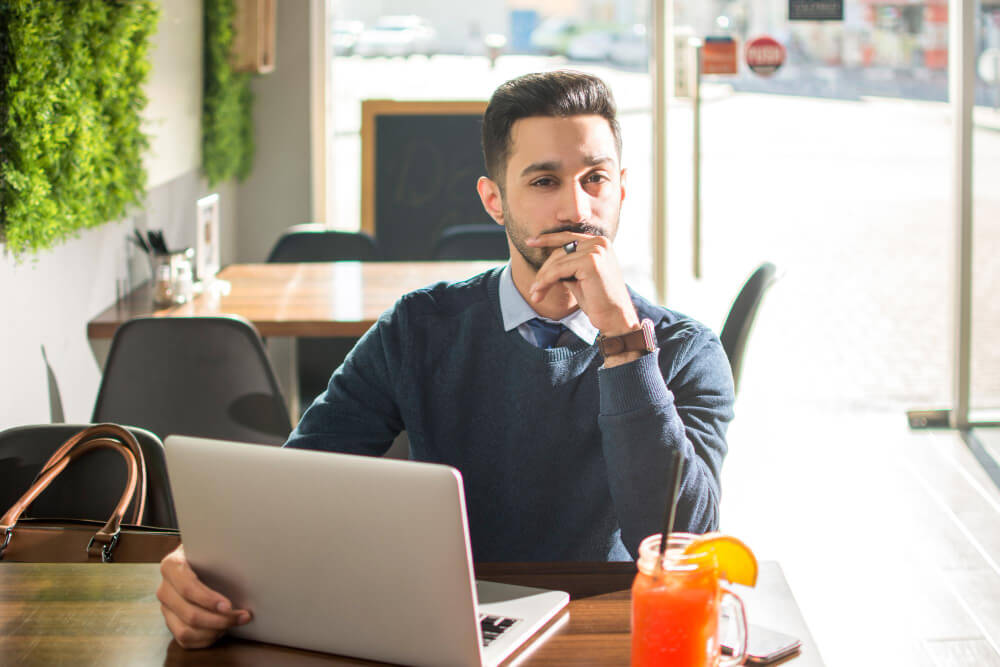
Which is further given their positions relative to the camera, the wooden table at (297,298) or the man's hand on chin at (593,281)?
the wooden table at (297,298)

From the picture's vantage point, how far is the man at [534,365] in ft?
5.44

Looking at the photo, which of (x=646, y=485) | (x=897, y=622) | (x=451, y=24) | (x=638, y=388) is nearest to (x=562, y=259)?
(x=638, y=388)

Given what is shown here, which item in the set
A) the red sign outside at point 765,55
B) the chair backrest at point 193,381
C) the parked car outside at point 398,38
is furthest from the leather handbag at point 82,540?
the parked car outside at point 398,38

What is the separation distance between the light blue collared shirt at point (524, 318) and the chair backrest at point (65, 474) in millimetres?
662

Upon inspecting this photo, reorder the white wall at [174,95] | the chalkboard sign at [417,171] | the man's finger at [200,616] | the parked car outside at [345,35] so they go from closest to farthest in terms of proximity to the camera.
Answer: the man's finger at [200,616] < the white wall at [174,95] < the chalkboard sign at [417,171] < the parked car outside at [345,35]

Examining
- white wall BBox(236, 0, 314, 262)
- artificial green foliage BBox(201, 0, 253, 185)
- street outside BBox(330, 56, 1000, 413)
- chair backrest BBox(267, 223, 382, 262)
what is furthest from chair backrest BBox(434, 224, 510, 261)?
white wall BBox(236, 0, 314, 262)

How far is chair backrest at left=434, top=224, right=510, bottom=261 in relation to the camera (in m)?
4.41

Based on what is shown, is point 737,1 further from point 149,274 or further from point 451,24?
point 149,274

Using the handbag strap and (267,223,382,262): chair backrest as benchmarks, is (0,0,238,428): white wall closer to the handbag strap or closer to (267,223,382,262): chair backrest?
(267,223,382,262): chair backrest

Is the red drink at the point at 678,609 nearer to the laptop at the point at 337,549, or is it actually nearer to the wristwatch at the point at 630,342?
the laptop at the point at 337,549

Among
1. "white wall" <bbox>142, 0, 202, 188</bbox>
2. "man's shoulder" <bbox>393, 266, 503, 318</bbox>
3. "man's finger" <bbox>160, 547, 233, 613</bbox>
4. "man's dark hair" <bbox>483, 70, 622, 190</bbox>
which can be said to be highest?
"white wall" <bbox>142, 0, 202, 188</bbox>

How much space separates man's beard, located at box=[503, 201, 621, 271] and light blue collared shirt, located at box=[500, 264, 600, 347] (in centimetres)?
7

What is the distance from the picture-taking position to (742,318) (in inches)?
112

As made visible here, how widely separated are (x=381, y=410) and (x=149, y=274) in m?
2.62
